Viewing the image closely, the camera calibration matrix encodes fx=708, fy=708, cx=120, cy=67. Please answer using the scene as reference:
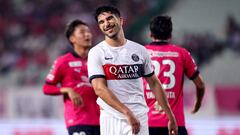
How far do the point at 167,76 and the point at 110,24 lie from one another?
132 centimetres

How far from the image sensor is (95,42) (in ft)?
63.5

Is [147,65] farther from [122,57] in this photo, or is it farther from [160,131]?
[160,131]

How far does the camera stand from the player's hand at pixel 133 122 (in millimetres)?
5492

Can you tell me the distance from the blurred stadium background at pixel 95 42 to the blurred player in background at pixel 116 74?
10.2 metres

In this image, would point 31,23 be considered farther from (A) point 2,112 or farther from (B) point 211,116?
(B) point 211,116

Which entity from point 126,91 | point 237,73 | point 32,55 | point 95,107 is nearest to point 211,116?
point 237,73

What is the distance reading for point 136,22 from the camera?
19734mm

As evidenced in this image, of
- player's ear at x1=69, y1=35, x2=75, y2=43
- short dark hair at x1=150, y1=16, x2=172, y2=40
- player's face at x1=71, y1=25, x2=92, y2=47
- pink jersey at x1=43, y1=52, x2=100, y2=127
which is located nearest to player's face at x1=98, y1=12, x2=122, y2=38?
short dark hair at x1=150, y1=16, x2=172, y2=40

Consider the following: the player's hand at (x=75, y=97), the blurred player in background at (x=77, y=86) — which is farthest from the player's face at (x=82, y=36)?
the player's hand at (x=75, y=97)

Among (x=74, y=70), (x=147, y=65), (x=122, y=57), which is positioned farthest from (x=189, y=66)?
(x=74, y=70)

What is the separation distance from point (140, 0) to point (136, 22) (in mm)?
701

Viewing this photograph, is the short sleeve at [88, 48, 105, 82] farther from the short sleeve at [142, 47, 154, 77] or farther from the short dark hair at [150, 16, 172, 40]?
the short dark hair at [150, 16, 172, 40]

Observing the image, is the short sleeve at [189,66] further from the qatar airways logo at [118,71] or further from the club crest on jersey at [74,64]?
the club crest on jersey at [74,64]

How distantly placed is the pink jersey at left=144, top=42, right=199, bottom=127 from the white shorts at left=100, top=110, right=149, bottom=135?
41.9 inches
